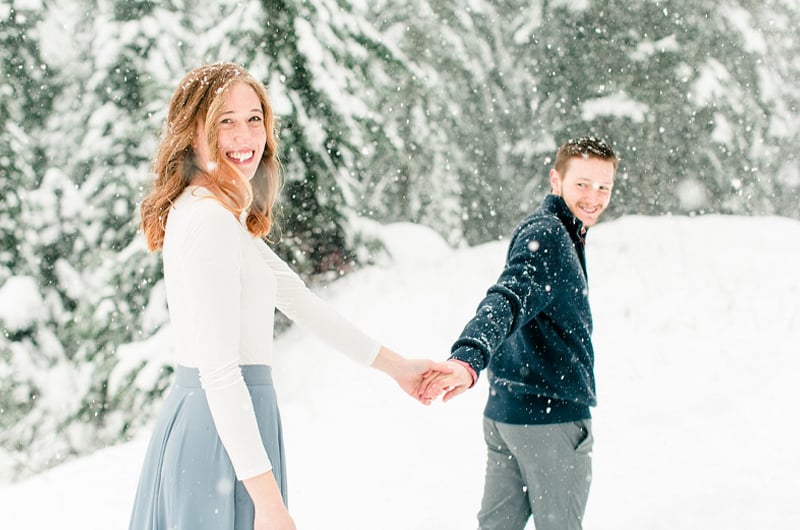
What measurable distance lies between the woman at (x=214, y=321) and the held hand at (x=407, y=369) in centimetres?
67

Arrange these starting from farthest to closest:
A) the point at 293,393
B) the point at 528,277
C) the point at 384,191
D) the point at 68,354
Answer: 1. the point at 384,191
2. the point at 68,354
3. the point at 293,393
4. the point at 528,277

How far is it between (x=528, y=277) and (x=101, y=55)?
7.54 metres

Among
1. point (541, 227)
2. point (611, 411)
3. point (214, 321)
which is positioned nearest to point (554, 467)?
point (541, 227)

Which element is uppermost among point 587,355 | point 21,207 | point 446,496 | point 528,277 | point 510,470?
point 21,207

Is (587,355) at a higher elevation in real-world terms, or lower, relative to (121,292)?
lower

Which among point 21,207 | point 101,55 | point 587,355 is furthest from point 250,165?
point 21,207

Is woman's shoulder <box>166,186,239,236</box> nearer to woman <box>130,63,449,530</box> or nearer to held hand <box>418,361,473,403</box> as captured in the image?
woman <box>130,63,449,530</box>

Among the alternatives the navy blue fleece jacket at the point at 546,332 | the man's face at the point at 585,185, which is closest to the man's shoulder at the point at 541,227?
the navy blue fleece jacket at the point at 546,332

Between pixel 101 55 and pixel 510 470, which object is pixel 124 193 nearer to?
pixel 101 55

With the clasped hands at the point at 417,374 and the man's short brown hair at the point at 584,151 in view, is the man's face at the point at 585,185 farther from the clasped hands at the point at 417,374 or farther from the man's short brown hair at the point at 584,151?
the clasped hands at the point at 417,374

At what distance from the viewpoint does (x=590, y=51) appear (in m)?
12.5

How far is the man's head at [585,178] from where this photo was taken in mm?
3188

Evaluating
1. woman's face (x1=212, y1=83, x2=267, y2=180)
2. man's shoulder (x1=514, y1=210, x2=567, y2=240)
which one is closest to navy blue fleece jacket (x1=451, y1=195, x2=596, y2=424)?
man's shoulder (x1=514, y1=210, x2=567, y2=240)

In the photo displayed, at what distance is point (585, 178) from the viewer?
319cm
